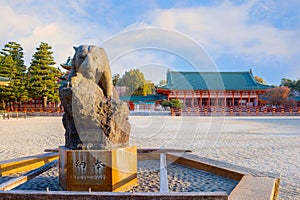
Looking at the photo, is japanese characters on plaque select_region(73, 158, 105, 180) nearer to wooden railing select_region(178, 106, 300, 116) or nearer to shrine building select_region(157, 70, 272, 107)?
wooden railing select_region(178, 106, 300, 116)

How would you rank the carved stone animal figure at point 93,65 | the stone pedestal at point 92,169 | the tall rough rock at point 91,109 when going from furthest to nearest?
1. the carved stone animal figure at point 93,65
2. the tall rough rock at point 91,109
3. the stone pedestal at point 92,169

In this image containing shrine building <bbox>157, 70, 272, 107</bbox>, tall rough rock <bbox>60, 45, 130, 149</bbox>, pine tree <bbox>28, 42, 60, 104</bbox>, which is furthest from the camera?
shrine building <bbox>157, 70, 272, 107</bbox>

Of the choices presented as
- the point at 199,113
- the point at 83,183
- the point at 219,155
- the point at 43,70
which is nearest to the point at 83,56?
the point at 83,183

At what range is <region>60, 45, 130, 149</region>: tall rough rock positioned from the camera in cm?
343

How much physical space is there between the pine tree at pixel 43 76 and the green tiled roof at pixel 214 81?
48.5 ft

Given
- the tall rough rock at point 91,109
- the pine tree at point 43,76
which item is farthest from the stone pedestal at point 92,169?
the pine tree at point 43,76

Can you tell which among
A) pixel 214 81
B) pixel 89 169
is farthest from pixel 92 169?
pixel 214 81

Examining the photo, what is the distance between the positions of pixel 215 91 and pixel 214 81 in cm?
378

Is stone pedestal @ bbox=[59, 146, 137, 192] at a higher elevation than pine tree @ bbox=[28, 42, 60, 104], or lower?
lower

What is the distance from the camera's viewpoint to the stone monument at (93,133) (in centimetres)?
334

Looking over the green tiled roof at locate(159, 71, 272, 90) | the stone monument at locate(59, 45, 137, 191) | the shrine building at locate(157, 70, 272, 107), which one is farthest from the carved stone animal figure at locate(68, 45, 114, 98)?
the green tiled roof at locate(159, 71, 272, 90)

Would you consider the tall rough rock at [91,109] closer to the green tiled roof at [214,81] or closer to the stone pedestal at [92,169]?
the stone pedestal at [92,169]

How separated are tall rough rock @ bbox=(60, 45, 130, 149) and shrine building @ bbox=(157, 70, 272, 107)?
3045 cm

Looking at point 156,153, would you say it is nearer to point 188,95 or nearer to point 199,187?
point 199,187
